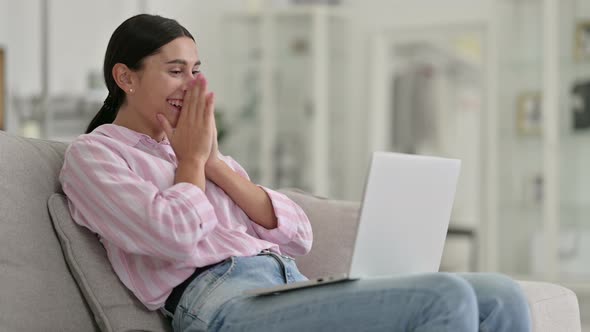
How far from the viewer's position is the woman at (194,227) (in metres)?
1.56

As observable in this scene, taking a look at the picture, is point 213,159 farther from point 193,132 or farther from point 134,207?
point 134,207

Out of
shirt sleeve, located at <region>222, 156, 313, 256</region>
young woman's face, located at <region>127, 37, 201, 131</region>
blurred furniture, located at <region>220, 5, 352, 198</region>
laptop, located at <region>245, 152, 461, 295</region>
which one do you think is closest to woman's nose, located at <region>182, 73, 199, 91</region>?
young woman's face, located at <region>127, 37, 201, 131</region>

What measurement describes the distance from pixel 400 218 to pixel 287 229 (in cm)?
41

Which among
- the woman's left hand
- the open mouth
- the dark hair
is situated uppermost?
the dark hair

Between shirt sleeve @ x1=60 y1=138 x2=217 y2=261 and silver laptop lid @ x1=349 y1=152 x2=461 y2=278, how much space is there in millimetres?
341

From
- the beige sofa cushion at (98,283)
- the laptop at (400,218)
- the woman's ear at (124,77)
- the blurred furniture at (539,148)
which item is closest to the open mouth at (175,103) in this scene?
the woman's ear at (124,77)

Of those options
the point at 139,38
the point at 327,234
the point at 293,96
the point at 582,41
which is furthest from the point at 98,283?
the point at 293,96

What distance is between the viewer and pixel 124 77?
2025 mm

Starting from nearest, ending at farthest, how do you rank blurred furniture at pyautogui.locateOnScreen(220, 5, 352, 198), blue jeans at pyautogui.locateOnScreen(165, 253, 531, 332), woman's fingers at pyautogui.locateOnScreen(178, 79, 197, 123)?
blue jeans at pyautogui.locateOnScreen(165, 253, 531, 332)
woman's fingers at pyautogui.locateOnScreen(178, 79, 197, 123)
blurred furniture at pyautogui.locateOnScreen(220, 5, 352, 198)

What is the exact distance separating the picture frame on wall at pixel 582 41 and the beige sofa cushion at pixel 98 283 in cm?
411

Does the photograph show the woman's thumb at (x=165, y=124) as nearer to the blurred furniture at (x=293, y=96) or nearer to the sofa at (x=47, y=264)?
the sofa at (x=47, y=264)

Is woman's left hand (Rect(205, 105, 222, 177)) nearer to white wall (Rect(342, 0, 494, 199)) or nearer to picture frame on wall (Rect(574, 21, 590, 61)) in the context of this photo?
picture frame on wall (Rect(574, 21, 590, 61))

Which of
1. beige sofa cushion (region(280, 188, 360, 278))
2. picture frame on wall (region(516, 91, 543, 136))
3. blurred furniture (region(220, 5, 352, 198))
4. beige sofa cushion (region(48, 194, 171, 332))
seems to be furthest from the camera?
blurred furniture (region(220, 5, 352, 198))

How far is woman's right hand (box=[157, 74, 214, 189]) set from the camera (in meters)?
1.85
